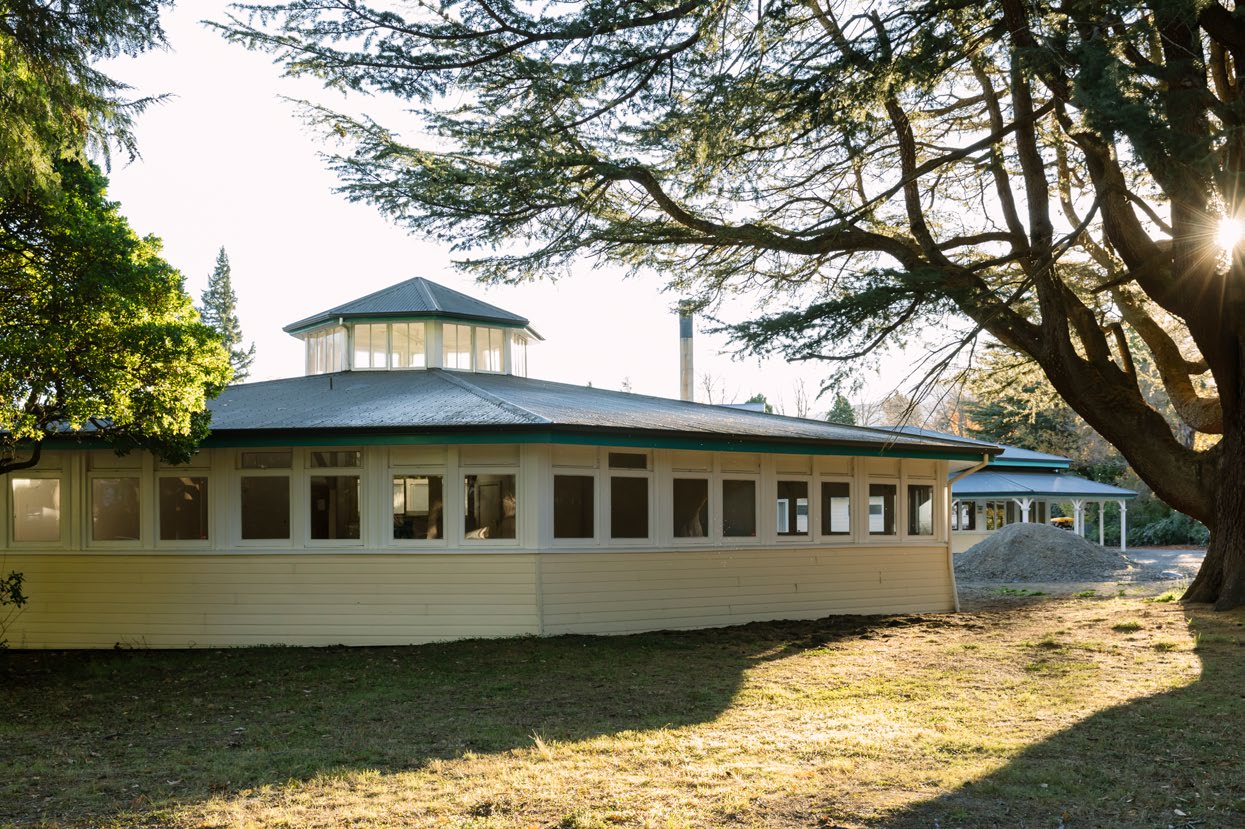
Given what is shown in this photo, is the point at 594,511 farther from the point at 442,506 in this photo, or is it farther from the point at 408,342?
the point at 408,342

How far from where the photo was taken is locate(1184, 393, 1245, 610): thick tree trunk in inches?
532

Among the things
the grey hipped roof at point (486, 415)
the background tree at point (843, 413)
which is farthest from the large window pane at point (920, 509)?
the background tree at point (843, 413)

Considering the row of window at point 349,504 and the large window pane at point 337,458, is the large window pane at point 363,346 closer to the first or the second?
the row of window at point 349,504

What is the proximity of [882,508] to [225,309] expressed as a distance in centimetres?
4539

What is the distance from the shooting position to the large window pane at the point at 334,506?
12.9 meters

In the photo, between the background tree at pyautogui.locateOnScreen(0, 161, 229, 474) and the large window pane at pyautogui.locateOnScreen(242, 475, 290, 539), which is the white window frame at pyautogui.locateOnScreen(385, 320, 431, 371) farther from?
the background tree at pyautogui.locateOnScreen(0, 161, 229, 474)

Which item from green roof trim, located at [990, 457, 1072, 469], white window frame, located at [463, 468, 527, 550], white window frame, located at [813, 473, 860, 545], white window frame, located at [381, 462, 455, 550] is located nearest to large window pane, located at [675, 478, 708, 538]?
white window frame, located at [813, 473, 860, 545]

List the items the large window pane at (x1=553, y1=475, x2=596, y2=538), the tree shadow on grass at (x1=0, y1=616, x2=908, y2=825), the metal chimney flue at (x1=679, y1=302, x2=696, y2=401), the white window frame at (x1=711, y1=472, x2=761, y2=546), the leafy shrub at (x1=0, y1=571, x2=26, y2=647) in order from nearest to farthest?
the tree shadow on grass at (x1=0, y1=616, x2=908, y2=825) → the leafy shrub at (x1=0, y1=571, x2=26, y2=647) → the large window pane at (x1=553, y1=475, x2=596, y2=538) → the white window frame at (x1=711, y1=472, x2=761, y2=546) → the metal chimney flue at (x1=679, y1=302, x2=696, y2=401)

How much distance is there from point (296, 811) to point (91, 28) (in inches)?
225

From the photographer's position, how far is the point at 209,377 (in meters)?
10.8

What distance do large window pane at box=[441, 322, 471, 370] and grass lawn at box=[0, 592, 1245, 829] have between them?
22.3 feet

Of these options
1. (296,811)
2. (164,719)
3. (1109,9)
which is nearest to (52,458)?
(164,719)

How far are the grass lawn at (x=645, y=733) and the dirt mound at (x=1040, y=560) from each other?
42.2 feet

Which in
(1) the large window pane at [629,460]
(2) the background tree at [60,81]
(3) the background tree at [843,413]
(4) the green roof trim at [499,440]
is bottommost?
(1) the large window pane at [629,460]
